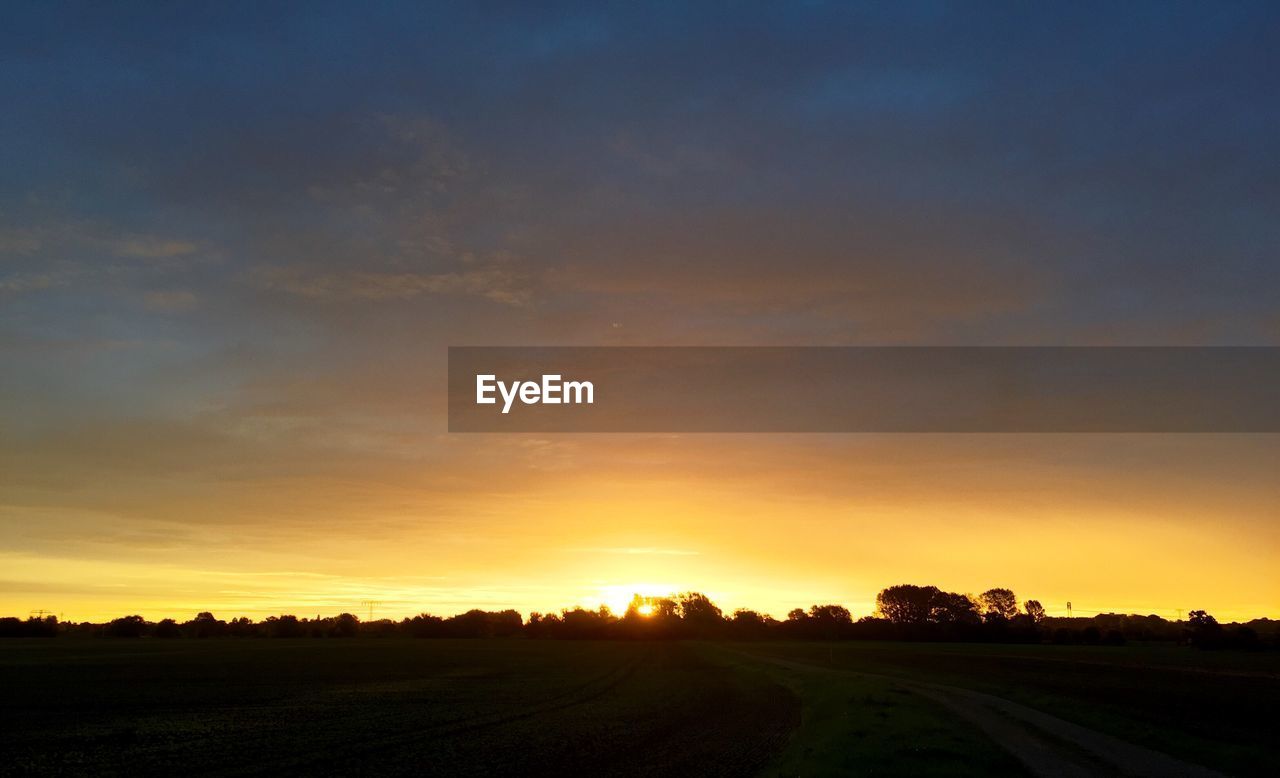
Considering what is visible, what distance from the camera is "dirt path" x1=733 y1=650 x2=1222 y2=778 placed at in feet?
99.4

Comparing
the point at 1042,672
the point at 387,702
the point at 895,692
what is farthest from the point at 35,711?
the point at 1042,672

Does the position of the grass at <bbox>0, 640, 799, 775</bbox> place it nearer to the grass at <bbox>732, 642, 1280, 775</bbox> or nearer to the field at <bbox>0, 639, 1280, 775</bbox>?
the field at <bbox>0, 639, 1280, 775</bbox>

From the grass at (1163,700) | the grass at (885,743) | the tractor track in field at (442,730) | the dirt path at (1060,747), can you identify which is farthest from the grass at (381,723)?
the grass at (1163,700)

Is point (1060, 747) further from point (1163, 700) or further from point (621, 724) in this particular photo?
point (1163, 700)

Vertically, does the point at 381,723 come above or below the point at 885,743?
above

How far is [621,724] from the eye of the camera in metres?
46.4

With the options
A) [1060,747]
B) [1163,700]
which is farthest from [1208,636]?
[1060,747]

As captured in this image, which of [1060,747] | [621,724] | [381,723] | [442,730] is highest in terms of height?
[381,723]

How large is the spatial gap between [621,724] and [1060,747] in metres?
19.6

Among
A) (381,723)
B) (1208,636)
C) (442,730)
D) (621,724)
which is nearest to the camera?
(442,730)

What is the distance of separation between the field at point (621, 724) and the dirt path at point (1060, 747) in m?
0.15

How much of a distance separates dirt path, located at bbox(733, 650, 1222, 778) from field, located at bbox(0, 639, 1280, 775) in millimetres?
149

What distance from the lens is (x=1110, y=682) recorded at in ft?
258

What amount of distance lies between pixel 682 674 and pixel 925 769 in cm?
6817
